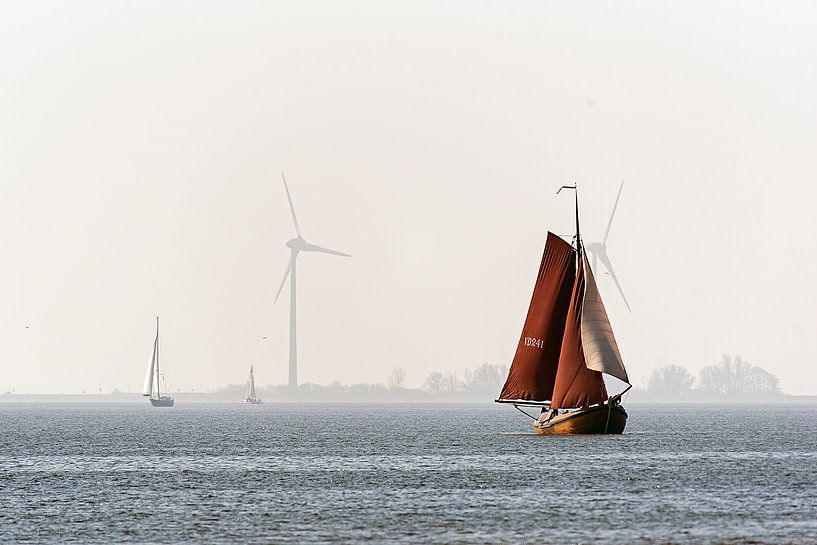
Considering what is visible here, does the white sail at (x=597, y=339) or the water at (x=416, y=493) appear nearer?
the water at (x=416, y=493)

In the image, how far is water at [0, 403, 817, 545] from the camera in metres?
61.1

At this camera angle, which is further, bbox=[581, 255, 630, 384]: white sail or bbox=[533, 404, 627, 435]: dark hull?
bbox=[533, 404, 627, 435]: dark hull

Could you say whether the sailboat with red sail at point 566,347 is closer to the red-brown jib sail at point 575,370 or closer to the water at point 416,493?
the red-brown jib sail at point 575,370

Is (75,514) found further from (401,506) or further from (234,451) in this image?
(234,451)

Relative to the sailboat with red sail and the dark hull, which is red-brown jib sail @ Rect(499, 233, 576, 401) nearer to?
the sailboat with red sail

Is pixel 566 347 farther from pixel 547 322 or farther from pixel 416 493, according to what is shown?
pixel 416 493

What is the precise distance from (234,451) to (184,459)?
44.2ft

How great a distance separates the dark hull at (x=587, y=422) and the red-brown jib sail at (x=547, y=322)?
13.9 ft

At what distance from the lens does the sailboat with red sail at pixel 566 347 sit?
12469 cm

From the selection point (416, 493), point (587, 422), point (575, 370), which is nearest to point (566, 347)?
point (575, 370)

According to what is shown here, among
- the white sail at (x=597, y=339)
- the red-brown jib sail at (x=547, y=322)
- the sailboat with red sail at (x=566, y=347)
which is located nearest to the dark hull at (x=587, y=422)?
the sailboat with red sail at (x=566, y=347)

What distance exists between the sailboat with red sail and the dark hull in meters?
0.10

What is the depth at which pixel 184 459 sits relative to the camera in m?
112

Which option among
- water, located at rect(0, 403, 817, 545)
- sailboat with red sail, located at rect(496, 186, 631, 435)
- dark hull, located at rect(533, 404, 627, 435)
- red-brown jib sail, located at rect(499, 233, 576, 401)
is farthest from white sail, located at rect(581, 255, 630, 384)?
water, located at rect(0, 403, 817, 545)
